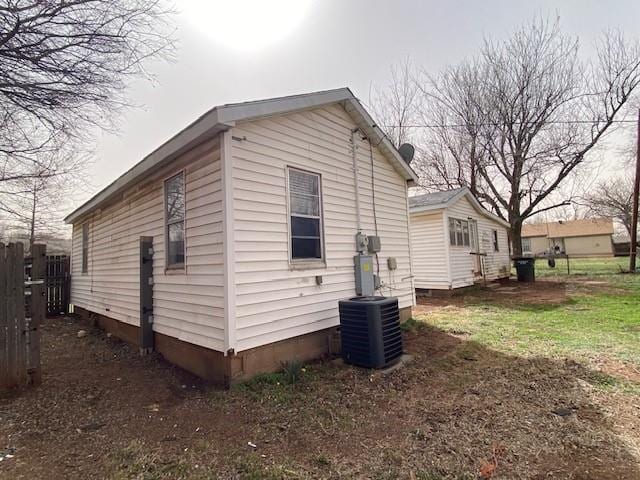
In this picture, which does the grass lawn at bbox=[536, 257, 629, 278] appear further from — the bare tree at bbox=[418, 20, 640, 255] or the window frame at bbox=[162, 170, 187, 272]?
the window frame at bbox=[162, 170, 187, 272]

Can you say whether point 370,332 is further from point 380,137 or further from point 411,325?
point 380,137

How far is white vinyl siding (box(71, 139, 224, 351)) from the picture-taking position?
4285mm

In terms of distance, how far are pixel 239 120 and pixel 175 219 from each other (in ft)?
6.62

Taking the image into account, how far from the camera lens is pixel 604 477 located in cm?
230

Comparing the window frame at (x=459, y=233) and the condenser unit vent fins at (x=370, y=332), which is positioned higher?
the window frame at (x=459, y=233)

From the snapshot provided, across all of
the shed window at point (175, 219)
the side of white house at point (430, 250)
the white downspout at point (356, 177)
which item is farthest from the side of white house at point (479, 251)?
the shed window at point (175, 219)

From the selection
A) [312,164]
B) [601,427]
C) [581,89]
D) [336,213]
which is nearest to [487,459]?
[601,427]

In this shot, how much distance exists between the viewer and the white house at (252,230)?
4.18 metres

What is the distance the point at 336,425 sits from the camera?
3.21m

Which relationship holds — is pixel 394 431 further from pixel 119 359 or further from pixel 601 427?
pixel 119 359

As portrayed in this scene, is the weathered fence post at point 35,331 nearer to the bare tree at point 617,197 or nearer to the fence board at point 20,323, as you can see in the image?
the fence board at point 20,323

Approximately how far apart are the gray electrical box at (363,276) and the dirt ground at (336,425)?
143cm

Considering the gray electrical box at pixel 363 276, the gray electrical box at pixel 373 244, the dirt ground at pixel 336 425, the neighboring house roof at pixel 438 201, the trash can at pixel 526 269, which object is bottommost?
the dirt ground at pixel 336 425

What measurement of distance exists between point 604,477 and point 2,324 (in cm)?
604
